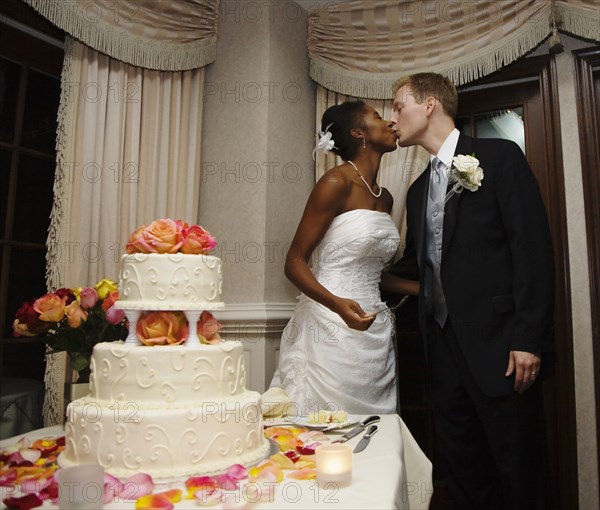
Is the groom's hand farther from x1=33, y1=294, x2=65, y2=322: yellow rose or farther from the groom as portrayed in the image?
x1=33, y1=294, x2=65, y2=322: yellow rose

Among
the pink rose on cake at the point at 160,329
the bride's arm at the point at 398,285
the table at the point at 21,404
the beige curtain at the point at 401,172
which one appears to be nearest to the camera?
the pink rose on cake at the point at 160,329

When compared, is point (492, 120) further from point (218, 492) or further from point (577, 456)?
point (218, 492)

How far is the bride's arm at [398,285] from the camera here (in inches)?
104

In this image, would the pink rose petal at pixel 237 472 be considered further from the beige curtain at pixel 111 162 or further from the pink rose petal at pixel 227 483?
the beige curtain at pixel 111 162

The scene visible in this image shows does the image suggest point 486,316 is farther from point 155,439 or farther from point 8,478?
point 8,478

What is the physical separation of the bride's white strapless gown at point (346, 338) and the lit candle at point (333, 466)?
1.21 meters

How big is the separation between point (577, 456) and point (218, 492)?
2.38 metres

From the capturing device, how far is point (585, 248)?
2.84 metres

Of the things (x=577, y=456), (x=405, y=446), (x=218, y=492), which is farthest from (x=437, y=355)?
(x=218, y=492)

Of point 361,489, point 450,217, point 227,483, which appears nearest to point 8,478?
point 227,483

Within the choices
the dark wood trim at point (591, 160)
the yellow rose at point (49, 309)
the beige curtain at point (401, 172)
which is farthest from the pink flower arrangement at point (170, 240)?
the dark wood trim at point (591, 160)

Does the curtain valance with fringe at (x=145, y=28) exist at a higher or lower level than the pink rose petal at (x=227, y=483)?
higher

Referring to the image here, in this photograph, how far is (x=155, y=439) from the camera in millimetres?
1202

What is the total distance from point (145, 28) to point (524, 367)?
92.6 inches
